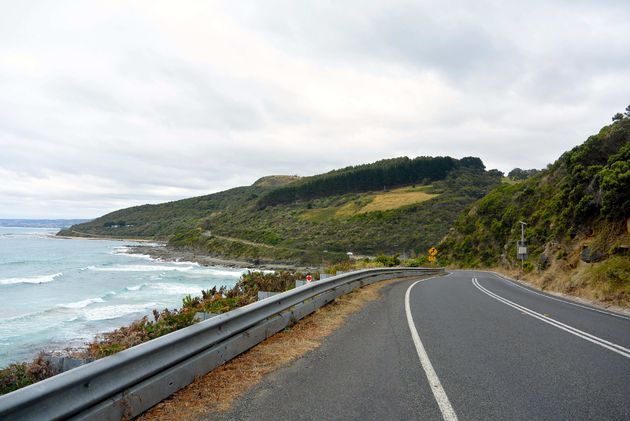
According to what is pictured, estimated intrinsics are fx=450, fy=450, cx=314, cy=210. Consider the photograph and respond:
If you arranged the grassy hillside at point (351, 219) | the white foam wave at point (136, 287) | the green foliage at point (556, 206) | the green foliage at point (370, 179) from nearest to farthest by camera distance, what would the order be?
1. the green foliage at point (556, 206)
2. the white foam wave at point (136, 287)
3. the grassy hillside at point (351, 219)
4. the green foliage at point (370, 179)

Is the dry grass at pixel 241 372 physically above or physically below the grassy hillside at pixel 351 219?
below

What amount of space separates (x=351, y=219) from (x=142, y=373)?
9229 centimetres

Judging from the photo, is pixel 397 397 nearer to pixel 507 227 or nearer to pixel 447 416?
pixel 447 416

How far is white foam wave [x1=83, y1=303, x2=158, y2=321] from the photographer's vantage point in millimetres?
27244

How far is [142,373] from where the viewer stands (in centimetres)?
400

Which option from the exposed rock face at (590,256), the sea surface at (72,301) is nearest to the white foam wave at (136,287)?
the sea surface at (72,301)

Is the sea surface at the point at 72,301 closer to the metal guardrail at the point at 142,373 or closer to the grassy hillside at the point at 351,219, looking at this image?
the metal guardrail at the point at 142,373

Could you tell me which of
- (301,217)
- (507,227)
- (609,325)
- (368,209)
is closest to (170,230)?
(301,217)

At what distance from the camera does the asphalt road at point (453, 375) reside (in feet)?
14.0

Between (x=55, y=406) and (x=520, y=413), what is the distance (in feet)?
12.8

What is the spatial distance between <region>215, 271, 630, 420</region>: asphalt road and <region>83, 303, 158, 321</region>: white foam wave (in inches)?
901

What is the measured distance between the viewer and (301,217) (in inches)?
4318

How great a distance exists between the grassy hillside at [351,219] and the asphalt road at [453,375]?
66.9 metres

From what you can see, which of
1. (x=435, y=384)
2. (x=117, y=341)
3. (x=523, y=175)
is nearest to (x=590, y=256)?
(x=435, y=384)
